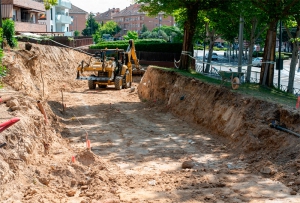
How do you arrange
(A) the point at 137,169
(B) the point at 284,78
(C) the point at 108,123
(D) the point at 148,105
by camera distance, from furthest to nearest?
(B) the point at 284,78
(D) the point at 148,105
(C) the point at 108,123
(A) the point at 137,169

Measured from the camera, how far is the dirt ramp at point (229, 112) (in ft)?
40.3

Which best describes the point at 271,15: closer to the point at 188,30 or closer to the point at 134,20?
the point at 188,30

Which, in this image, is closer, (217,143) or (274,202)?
(274,202)

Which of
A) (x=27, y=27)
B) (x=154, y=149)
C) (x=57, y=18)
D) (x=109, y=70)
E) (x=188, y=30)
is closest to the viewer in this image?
(x=154, y=149)

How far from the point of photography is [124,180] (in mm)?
10320

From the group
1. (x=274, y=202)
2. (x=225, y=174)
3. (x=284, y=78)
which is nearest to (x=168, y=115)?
(x=225, y=174)

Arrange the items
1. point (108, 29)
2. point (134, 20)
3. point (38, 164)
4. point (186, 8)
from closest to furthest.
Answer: point (38, 164) → point (186, 8) → point (108, 29) → point (134, 20)

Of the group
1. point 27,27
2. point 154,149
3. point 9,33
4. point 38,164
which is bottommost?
point 154,149

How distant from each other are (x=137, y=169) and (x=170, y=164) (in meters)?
1.07

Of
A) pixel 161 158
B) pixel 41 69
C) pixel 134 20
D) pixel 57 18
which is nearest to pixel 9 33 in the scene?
pixel 41 69

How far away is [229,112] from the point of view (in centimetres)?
1538

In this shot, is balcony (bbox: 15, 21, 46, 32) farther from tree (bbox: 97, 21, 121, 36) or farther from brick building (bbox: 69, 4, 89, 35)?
Answer: brick building (bbox: 69, 4, 89, 35)

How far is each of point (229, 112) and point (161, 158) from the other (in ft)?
12.8

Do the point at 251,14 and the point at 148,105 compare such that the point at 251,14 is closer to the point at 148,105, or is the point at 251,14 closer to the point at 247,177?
the point at 148,105
